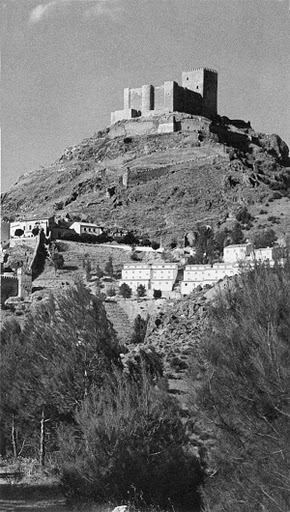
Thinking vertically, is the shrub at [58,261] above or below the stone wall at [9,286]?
above

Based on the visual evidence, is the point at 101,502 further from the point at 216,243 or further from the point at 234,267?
the point at 216,243

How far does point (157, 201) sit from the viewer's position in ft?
226

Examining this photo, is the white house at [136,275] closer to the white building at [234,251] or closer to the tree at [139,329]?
the white building at [234,251]

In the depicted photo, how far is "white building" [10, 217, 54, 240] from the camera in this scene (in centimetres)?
5959

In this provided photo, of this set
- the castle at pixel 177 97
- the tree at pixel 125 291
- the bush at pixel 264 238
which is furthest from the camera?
the castle at pixel 177 97

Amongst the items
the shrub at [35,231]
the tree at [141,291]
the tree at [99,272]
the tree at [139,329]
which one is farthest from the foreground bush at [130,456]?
the shrub at [35,231]

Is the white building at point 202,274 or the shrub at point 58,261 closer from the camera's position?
the white building at point 202,274

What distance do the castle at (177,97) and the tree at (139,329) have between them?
38.5 m

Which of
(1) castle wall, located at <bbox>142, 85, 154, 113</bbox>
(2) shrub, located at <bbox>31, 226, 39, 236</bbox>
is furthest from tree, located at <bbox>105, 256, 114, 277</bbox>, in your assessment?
(1) castle wall, located at <bbox>142, 85, 154, 113</bbox>

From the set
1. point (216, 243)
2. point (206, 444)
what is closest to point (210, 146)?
point (216, 243)

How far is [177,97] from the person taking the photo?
77125mm

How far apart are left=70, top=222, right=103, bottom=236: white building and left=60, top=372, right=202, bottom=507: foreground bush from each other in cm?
4485

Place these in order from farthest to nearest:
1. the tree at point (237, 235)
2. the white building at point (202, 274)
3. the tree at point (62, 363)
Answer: the tree at point (237, 235) → the white building at point (202, 274) → the tree at point (62, 363)

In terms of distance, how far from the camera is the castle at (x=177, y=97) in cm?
7744
